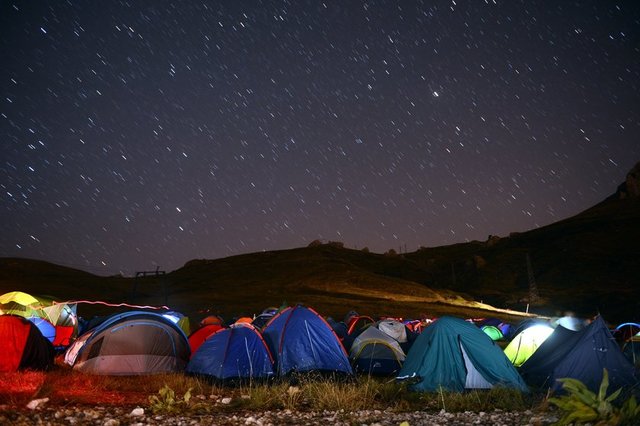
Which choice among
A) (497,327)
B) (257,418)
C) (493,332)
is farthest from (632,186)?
(257,418)

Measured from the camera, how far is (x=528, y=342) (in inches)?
626

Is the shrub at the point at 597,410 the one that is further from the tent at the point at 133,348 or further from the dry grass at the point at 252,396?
the tent at the point at 133,348

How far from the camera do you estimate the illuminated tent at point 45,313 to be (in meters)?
22.5

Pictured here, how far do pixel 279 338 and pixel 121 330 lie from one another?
4.55 meters

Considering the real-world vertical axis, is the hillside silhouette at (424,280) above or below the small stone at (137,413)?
above

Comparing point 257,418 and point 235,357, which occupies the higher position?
point 235,357

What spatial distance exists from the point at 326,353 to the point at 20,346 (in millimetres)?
8065

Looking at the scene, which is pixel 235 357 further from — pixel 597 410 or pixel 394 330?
pixel 597 410

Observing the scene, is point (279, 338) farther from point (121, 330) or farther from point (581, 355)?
point (581, 355)

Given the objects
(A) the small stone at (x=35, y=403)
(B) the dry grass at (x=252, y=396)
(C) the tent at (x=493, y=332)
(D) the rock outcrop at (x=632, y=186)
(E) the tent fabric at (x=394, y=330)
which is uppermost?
(D) the rock outcrop at (x=632, y=186)

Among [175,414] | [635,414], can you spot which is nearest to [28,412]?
Answer: [175,414]

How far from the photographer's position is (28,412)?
8.84 m

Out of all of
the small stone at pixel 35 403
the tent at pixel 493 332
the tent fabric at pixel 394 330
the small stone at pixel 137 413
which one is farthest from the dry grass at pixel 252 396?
the tent at pixel 493 332

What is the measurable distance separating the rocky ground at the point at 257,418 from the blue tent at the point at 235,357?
3.32 metres
